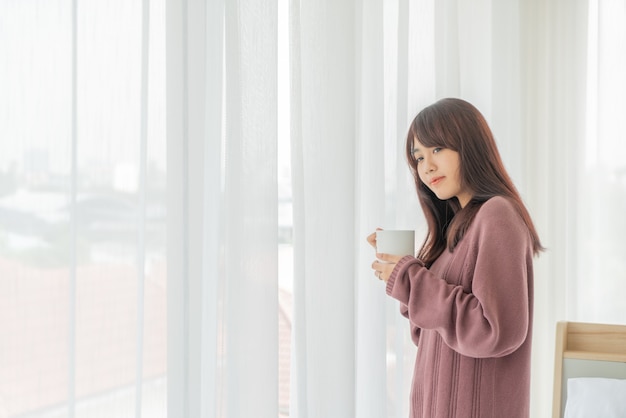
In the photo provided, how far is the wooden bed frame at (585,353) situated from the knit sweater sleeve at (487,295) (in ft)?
2.79

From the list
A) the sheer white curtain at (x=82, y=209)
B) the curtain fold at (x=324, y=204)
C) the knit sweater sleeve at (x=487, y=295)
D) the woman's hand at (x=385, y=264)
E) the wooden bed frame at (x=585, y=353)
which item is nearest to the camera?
the sheer white curtain at (x=82, y=209)

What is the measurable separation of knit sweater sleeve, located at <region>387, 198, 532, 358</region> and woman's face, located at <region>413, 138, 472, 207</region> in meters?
0.12

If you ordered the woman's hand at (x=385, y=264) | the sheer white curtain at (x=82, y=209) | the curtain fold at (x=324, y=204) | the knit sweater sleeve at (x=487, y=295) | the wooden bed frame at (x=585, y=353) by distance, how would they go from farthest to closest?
the wooden bed frame at (x=585, y=353) < the curtain fold at (x=324, y=204) < the woman's hand at (x=385, y=264) < the knit sweater sleeve at (x=487, y=295) < the sheer white curtain at (x=82, y=209)

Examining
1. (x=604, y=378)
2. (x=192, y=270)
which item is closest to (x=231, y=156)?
(x=192, y=270)

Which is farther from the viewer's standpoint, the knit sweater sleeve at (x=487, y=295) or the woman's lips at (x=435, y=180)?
the woman's lips at (x=435, y=180)

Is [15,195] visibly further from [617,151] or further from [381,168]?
[617,151]

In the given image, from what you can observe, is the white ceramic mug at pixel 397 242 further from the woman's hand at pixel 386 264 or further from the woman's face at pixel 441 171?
the woman's face at pixel 441 171

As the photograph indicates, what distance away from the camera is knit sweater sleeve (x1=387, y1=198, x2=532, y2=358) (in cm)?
106

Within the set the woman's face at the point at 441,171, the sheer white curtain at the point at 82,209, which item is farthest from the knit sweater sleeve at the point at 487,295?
the sheer white curtain at the point at 82,209

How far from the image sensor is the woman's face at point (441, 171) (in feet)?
4.03

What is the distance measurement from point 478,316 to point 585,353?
98 centimetres

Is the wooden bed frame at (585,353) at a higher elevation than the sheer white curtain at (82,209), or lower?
lower

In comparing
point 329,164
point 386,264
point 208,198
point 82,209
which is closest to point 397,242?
point 386,264

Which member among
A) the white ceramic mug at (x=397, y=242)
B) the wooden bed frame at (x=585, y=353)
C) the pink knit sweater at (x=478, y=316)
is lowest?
the wooden bed frame at (x=585, y=353)
